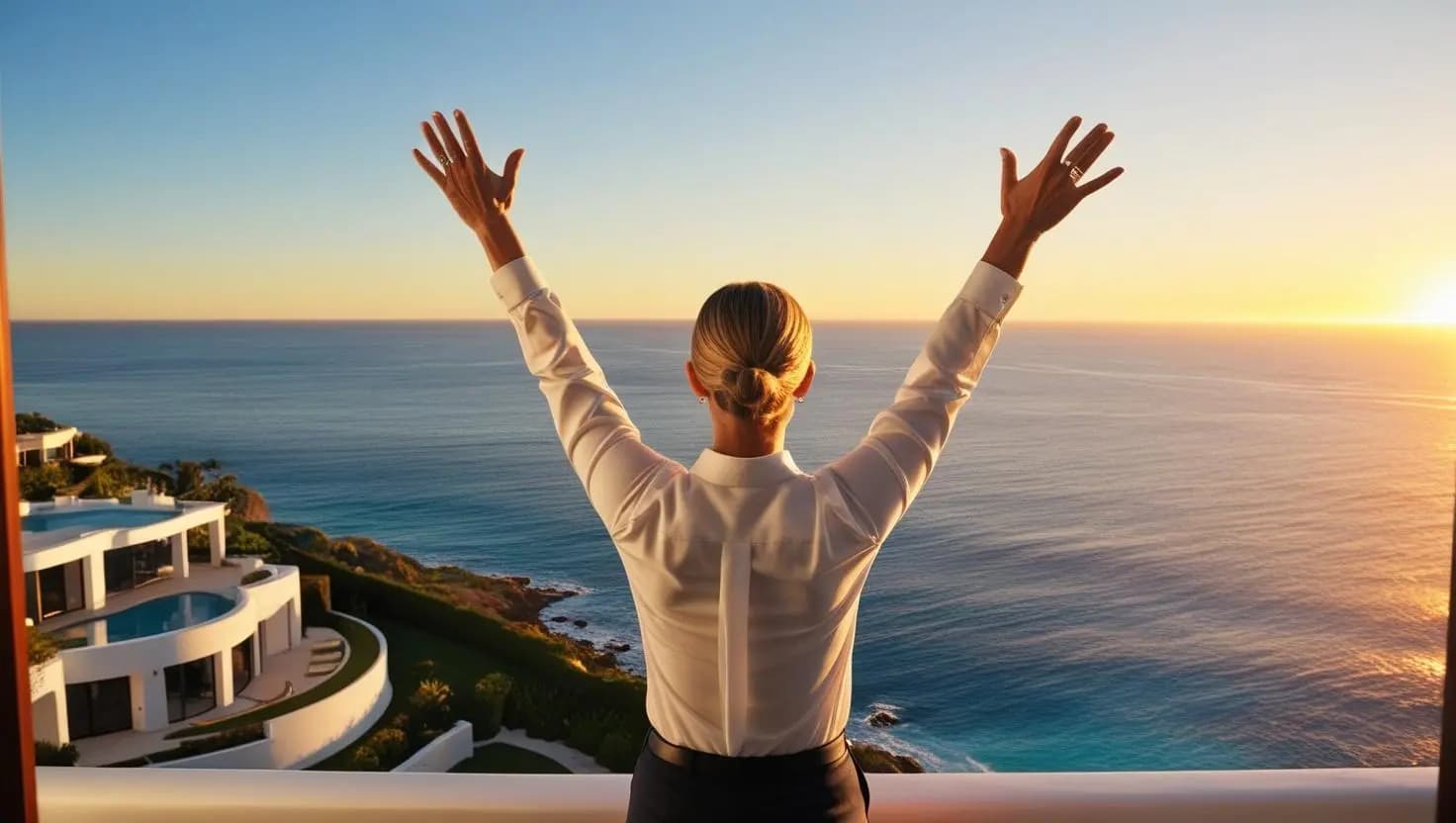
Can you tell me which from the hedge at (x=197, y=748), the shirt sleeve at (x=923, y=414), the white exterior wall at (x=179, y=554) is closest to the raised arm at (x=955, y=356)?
the shirt sleeve at (x=923, y=414)

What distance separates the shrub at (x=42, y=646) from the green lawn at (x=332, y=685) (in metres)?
1.79

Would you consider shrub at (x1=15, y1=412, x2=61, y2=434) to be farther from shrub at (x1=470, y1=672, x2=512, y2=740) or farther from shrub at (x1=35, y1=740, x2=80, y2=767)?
shrub at (x1=35, y1=740, x2=80, y2=767)

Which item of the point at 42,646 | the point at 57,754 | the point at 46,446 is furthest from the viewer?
the point at 46,446

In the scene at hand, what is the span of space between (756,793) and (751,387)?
1.19 feet

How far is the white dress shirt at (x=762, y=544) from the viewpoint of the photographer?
83 cm

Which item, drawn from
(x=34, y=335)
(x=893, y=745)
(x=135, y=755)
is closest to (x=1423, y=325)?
(x=893, y=745)

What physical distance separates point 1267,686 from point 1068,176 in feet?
98.3

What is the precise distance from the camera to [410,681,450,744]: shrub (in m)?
16.2

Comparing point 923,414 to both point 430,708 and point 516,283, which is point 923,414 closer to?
point 516,283

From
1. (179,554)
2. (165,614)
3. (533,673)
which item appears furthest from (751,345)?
(533,673)

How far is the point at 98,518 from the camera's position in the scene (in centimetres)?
1811

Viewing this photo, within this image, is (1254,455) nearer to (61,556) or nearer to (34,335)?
(61,556)

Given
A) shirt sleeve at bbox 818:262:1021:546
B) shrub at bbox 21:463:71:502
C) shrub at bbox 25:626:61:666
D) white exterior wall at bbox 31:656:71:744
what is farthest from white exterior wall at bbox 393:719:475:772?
shirt sleeve at bbox 818:262:1021:546

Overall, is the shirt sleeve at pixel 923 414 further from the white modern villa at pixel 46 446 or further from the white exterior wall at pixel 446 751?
the white modern villa at pixel 46 446
